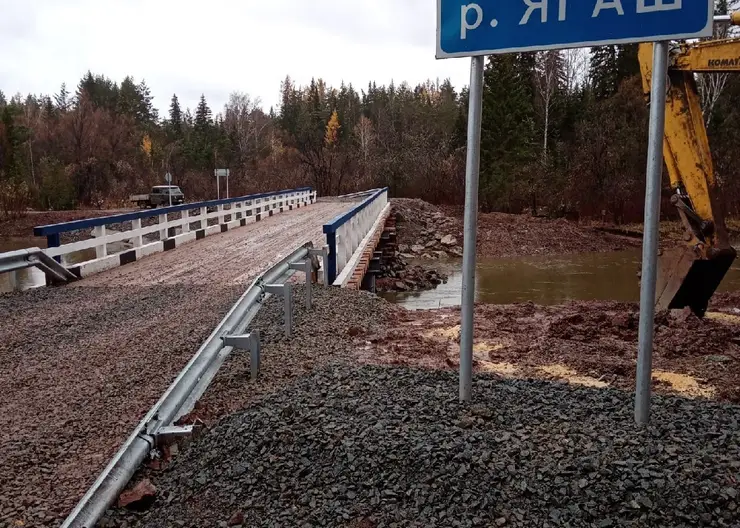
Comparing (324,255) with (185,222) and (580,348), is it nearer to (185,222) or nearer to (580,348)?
(580,348)

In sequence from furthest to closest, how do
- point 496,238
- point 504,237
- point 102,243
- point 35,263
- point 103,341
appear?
point 504,237 → point 496,238 → point 102,243 → point 35,263 → point 103,341

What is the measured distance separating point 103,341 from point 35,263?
12.5ft

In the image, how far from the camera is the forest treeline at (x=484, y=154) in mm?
34500

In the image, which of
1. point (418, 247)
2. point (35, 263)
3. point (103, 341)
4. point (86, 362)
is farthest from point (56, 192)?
point (86, 362)

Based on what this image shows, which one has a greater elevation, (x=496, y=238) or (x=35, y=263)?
(x=35, y=263)

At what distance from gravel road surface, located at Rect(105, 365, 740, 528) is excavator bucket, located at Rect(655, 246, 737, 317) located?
5595 mm

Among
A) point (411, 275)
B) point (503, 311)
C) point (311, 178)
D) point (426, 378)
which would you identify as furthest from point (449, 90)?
point (426, 378)

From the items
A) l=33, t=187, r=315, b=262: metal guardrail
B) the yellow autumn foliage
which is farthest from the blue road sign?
the yellow autumn foliage

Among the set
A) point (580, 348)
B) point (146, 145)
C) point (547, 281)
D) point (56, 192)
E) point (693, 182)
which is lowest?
point (547, 281)

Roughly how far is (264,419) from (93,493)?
3.42 feet

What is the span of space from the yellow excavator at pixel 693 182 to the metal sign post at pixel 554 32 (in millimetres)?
6268

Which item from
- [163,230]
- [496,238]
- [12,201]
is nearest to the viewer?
[163,230]

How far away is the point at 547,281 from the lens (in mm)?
19875

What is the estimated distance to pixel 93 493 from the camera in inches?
123
